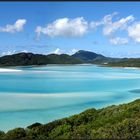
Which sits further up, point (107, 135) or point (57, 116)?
point (107, 135)

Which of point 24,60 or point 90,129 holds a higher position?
point 24,60

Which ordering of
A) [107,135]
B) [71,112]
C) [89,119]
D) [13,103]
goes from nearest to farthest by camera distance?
[107,135]
[89,119]
[71,112]
[13,103]

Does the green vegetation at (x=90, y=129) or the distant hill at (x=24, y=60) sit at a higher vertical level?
A: the distant hill at (x=24, y=60)

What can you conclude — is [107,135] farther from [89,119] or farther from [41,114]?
[41,114]

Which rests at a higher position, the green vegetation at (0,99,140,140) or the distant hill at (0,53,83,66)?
the distant hill at (0,53,83,66)

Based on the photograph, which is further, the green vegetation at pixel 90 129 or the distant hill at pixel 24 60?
the distant hill at pixel 24 60

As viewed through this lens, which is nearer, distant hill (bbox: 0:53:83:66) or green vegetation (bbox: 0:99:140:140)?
green vegetation (bbox: 0:99:140:140)

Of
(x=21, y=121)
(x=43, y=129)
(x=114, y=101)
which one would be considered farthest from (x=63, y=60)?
(x=43, y=129)

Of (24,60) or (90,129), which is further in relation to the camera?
(24,60)
